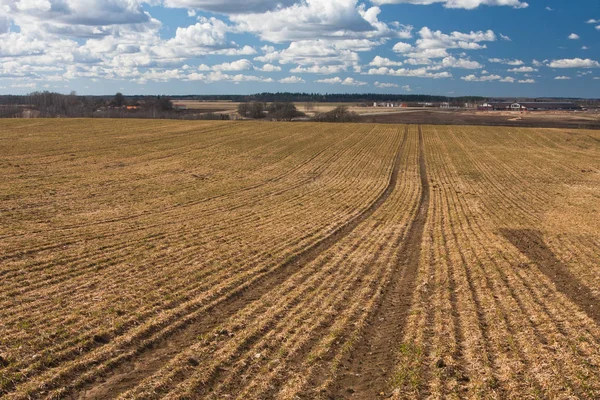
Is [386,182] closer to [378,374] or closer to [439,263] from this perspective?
[439,263]

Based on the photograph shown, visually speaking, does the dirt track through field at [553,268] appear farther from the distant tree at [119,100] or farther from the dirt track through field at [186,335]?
the distant tree at [119,100]

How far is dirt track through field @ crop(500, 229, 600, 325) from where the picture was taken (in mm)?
13016

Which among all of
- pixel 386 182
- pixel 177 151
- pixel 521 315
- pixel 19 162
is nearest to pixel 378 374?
pixel 521 315

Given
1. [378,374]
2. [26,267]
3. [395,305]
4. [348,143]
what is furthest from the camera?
[348,143]

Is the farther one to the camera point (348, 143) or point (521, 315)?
point (348, 143)

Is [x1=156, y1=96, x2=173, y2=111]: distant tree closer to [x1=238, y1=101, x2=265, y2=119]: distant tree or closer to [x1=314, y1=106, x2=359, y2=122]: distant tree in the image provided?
[x1=238, y1=101, x2=265, y2=119]: distant tree

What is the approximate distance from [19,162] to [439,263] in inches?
1333

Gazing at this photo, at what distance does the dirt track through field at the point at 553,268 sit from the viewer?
13016mm

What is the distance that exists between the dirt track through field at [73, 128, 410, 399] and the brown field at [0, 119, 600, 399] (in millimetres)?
49

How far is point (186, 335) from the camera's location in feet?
35.1

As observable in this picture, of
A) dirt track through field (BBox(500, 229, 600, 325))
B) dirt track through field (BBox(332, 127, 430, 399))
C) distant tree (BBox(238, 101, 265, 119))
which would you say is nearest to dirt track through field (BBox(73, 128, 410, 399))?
dirt track through field (BBox(332, 127, 430, 399))

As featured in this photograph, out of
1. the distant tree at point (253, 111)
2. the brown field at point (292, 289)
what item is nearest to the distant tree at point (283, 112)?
the distant tree at point (253, 111)

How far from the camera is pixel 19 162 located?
121 ft

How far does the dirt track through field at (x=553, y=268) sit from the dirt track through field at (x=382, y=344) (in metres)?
4.27
